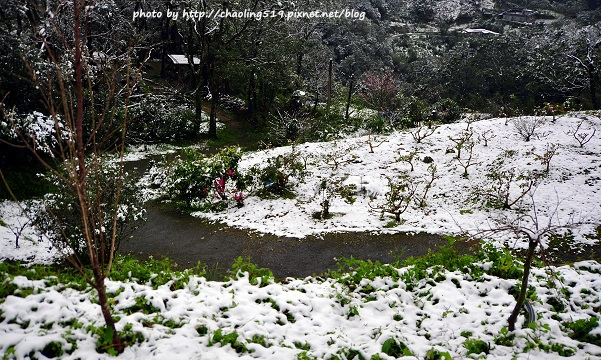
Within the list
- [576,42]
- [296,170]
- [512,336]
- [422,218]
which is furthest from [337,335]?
[576,42]

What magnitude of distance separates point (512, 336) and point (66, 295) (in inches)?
188

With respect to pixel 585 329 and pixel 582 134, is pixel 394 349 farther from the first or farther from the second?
pixel 582 134

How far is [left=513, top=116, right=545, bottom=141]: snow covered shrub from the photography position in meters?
11.6

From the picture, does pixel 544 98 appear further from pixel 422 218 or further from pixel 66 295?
pixel 66 295

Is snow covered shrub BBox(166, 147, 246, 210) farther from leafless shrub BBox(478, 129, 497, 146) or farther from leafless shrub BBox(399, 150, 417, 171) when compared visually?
leafless shrub BBox(478, 129, 497, 146)

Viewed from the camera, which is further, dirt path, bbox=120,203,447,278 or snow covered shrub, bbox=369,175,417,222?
snow covered shrub, bbox=369,175,417,222

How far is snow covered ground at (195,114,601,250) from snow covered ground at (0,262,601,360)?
3262mm

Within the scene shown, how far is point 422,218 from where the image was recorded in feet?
28.5

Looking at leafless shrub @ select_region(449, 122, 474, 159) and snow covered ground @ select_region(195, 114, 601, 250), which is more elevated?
leafless shrub @ select_region(449, 122, 474, 159)

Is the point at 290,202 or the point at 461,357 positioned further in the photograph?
the point at 290,202

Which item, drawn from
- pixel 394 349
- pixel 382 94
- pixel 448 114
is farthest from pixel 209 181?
pixel 382 94

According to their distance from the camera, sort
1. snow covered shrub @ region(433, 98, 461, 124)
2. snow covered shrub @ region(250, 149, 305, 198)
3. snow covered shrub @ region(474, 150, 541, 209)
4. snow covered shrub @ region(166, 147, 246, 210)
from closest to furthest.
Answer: snow covered shrub @ region(474, 150, 541, 209), snow covered shrub @ region(166, 147, 246, 210), snow covered shrub @ region(250, 149, 305, 198), snow covered shrub @ region(433, 98, 461, 124)

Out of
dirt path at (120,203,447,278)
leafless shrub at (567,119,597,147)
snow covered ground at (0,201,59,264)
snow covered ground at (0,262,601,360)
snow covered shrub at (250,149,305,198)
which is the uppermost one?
leafless shrub at (567,119,597,147)

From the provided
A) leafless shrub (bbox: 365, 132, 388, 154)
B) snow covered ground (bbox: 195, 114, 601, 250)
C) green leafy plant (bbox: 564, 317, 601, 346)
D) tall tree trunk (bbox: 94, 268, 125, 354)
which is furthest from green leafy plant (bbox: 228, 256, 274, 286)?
leafless shrub (bbox: 365, 132, 388, 154)
